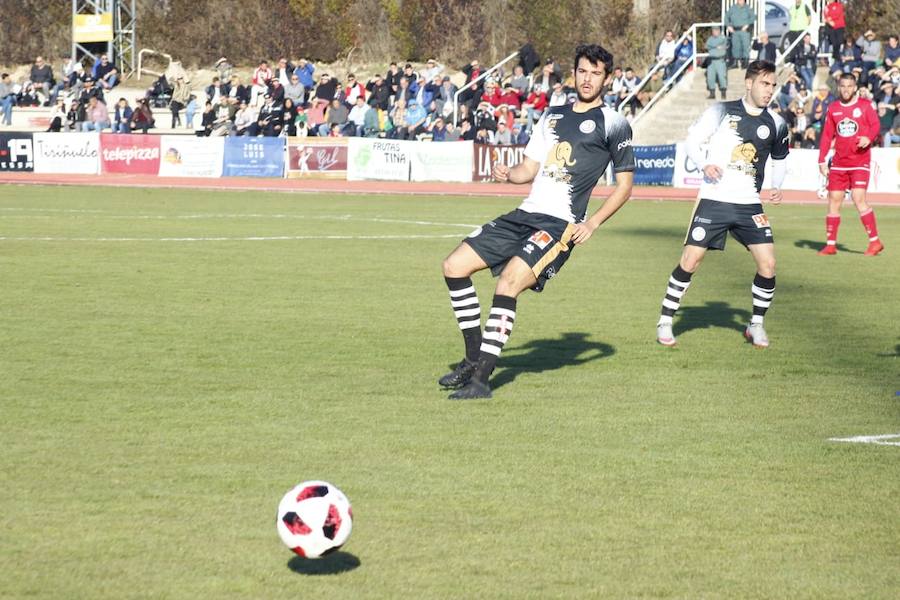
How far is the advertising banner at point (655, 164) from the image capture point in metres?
33.3

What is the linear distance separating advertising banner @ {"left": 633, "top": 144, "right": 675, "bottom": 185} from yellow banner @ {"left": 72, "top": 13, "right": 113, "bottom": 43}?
82.6ft

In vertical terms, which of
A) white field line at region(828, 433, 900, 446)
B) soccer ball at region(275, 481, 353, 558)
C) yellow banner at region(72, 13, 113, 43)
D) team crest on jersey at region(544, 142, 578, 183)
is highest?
yellow banner at region(72, 13, 113, 43)

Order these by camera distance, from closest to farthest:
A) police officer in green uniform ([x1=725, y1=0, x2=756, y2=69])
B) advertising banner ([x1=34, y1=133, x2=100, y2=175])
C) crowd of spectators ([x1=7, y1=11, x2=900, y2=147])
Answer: crowd of spectators ([x1=7, y1=11, x2=900, y2=147]) → police officer in green uniform ([x1=725, y1=0, x2=756, y2=69]) → advertising banner ([x1=34, y1=133, x2=100, y2=175])

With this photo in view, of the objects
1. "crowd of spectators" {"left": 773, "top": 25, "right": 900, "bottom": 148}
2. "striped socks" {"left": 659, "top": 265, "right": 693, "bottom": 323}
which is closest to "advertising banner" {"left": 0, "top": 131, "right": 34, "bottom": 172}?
"crowd of spectators" {"left": 773, "top": 25, "right": 900, "bottom": 148}

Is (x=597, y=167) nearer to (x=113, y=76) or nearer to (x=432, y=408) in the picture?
(x=432, y=408)

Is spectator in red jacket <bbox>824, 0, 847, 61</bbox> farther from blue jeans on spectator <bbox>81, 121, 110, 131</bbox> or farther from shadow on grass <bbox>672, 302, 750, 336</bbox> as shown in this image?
shadow on grass <bbox>672, 302, 750, 336</bbox>

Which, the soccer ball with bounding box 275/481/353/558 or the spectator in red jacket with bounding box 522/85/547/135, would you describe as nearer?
the soccer ball with bounding box 275/481/353/558

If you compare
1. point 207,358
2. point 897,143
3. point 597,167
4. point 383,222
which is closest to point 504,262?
point 597,167

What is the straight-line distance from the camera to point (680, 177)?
33.1 metres

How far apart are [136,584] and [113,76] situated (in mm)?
46485

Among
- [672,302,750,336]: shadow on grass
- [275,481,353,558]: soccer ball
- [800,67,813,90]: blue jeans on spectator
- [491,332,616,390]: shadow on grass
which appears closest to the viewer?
[275,481,353,558]: soccer ball

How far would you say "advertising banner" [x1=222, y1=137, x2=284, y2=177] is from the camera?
3641 cm

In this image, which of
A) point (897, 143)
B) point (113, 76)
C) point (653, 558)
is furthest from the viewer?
point (113, 76)

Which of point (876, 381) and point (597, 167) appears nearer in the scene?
point (597, 167)
